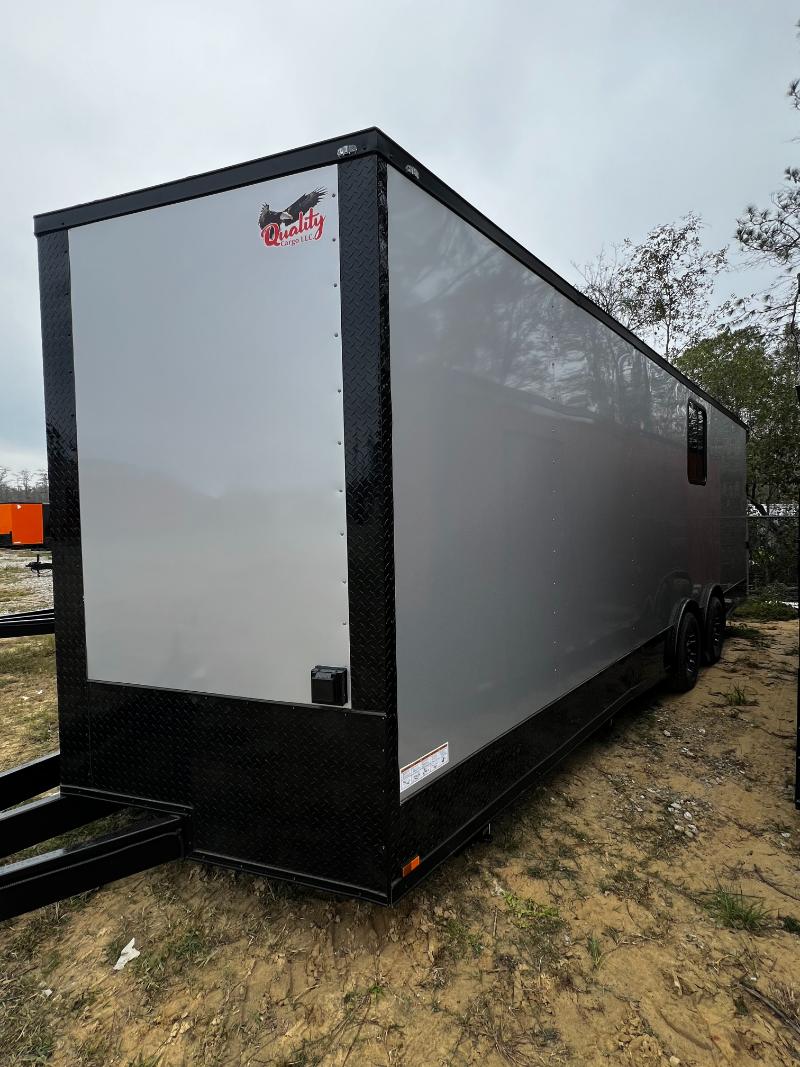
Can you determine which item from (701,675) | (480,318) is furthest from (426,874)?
(701,675)

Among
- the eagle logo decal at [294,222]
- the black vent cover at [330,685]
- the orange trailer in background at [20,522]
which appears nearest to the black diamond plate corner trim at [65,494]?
the eagle logo decal at [294,222]

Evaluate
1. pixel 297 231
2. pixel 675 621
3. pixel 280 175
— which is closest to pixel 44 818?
pixel 297 231

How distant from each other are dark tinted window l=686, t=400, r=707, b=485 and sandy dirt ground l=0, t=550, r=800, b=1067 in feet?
10.5

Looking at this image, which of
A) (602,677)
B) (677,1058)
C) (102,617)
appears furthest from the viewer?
(602,677)

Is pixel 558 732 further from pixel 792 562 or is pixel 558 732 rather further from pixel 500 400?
pixel 792 562

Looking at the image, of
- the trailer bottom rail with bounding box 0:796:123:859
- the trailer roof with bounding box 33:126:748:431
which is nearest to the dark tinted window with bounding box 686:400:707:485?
the trailer roof with bounding box 33:126:748:431

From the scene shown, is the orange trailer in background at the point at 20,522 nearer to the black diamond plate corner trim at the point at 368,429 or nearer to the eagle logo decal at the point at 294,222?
the eagle logo decal at the point at 294,222

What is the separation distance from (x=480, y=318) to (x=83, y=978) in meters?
2.97

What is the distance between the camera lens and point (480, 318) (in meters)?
2.59

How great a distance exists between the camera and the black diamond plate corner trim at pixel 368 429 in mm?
2053

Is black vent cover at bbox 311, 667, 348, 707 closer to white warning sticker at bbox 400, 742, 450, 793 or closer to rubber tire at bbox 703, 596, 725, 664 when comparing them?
white warning sticker at bbox 400, 742, 450, 793

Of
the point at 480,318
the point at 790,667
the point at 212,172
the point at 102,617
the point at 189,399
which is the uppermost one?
the point at 212,172

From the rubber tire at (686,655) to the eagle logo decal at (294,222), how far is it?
15.5 feet

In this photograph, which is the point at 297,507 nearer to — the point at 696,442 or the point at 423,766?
the point at 423,766
